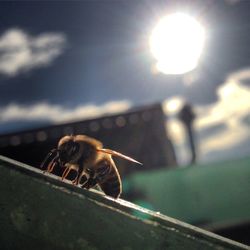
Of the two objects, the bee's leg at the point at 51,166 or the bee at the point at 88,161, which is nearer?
Answer: the bee's leg at the point at 51,166

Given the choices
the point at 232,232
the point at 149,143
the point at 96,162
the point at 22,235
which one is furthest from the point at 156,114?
the point at 22,235

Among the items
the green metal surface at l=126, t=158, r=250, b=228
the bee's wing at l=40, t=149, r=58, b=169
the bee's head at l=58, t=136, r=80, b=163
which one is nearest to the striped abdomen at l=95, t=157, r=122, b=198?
the bee's head at l=58, t=136, r=80, b=163

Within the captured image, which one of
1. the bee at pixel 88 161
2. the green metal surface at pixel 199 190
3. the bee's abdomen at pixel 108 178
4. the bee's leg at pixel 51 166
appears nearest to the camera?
the bee's leg at pixel 51 166

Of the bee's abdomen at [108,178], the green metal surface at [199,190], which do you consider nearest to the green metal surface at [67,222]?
the bee's abdomen at [108,178]

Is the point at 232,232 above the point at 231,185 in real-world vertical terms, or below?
below

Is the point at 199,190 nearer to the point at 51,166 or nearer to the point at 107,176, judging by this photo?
the point at 107,176

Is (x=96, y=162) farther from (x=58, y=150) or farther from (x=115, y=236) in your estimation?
(x=115, y=236)

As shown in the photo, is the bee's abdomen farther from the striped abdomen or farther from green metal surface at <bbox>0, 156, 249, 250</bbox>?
green metal surface at <bbox>0, 156, 249, 250</bbox>

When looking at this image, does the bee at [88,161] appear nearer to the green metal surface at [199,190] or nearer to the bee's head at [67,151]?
the bee's head at [67,151]
